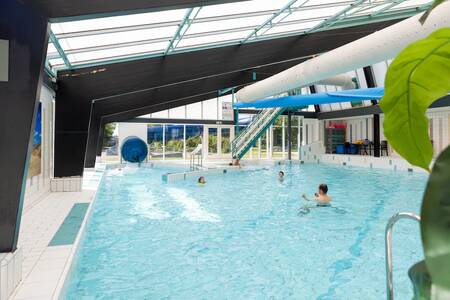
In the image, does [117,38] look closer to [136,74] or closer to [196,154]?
[136,74]

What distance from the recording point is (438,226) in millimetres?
242

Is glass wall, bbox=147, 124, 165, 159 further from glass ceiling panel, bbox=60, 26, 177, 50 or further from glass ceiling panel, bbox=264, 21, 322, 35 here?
glass ceiling panel, bbox=60, 26, 177, 50

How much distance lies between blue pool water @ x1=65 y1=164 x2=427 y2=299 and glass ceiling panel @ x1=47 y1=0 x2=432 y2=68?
3.01m

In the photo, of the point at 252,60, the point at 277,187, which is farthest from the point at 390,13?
the point at 277,187

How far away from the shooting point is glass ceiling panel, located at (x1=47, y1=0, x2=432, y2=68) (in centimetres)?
476

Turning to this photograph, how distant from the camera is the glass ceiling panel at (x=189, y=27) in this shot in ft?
15.6

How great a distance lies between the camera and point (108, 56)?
602 centimetres

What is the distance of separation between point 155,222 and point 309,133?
1867 cm

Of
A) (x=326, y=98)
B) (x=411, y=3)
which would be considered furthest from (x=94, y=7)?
(x=411, y=3)

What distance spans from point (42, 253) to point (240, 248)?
8.26 feet

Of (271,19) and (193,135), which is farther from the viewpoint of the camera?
(193,135)

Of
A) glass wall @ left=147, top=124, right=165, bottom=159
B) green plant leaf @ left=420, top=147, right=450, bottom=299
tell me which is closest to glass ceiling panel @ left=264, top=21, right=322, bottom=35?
green plant leaf @ left=420, top=147, right=450, bottom=299

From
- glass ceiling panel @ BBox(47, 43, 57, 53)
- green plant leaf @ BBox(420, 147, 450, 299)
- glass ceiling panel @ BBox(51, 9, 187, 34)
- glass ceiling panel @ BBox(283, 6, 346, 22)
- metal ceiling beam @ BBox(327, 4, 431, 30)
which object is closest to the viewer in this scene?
green plant leaf @ BBox(420, 147, 450, 299)

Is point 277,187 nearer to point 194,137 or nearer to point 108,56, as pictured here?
point 108,56
